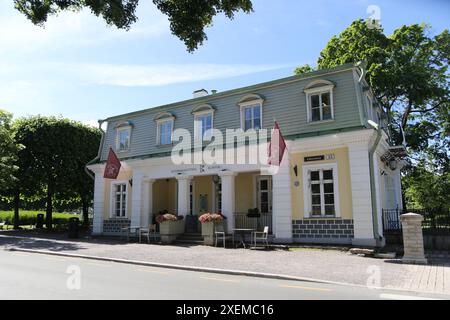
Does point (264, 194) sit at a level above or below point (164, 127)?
below

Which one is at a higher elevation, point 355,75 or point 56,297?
point 355,75

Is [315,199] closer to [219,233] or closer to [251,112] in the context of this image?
[219,233]

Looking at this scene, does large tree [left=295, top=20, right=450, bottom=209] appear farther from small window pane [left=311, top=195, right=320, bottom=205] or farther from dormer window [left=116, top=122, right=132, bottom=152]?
dormer window [left=116, top=122, right=132, bottom=152]

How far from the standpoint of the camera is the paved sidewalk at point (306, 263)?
27.2ft

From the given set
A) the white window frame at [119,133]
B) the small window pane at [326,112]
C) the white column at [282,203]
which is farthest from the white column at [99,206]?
the small window pane at [326,112]

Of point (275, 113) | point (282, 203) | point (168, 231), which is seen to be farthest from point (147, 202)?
point (275, 113)

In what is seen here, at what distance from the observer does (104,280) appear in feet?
26.5

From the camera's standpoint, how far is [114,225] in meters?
20.7

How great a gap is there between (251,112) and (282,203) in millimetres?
4708

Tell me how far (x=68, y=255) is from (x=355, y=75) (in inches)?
515

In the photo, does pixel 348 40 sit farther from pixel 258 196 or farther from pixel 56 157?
pixel 56 157

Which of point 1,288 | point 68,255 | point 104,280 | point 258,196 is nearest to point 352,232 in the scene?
point 258,196

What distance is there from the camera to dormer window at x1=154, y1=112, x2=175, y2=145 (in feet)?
64.9

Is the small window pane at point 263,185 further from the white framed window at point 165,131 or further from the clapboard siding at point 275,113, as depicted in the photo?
the white framed window at point 165,131
